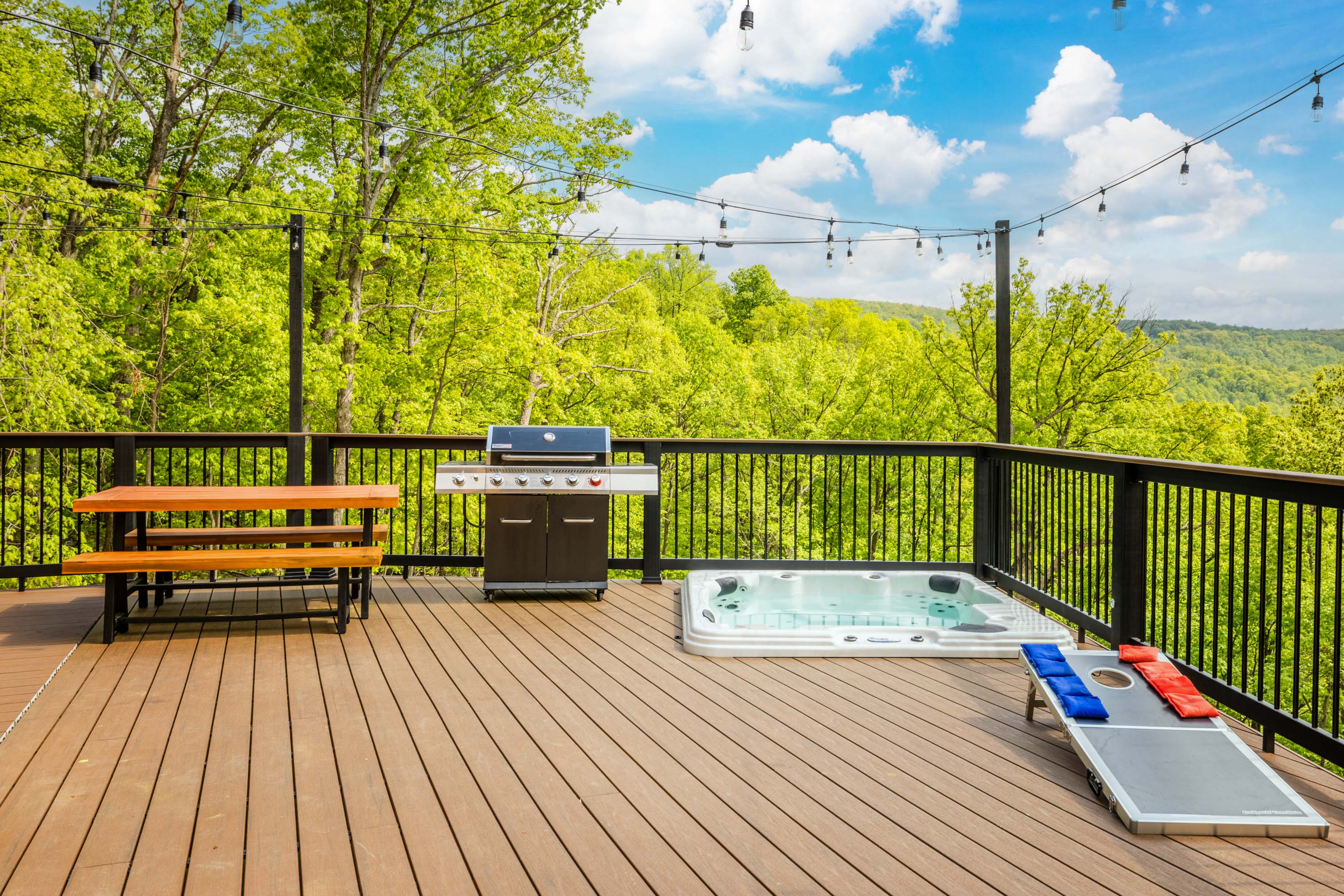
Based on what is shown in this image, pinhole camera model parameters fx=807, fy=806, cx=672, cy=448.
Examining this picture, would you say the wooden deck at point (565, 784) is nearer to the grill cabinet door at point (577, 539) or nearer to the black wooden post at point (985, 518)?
the grill cabinet door at point (577, 539)

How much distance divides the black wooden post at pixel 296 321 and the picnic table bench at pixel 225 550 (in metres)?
0.89

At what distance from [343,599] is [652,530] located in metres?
1.84

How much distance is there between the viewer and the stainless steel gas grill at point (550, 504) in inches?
174

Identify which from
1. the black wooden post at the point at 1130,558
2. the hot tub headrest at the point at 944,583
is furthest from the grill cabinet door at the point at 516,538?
the black wooden post at the point at 1130,558

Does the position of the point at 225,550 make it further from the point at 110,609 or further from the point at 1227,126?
the point at 1227,126

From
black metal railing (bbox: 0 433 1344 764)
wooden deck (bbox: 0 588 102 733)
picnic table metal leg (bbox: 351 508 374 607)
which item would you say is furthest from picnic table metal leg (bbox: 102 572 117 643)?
picnic table metal leg (bbox: 351 508 374 607)

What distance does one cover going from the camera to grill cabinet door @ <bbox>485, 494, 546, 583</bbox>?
176 inches

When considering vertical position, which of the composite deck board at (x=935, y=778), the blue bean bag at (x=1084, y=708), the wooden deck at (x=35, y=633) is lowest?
the composite deck board at (x=935, y=778)

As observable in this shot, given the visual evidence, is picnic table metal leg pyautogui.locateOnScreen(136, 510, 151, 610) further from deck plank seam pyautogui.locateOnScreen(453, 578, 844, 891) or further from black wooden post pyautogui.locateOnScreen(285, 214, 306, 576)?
deck plank seam pyautogui.locateOnScreen(453, 578, 844, 891)

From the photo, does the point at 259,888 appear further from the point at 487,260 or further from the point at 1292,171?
the point at 1292,171

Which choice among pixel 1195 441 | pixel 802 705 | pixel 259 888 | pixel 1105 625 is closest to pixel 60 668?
pixel 259 888

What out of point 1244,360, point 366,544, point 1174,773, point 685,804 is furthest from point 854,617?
point 1244,360

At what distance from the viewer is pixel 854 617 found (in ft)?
14.9

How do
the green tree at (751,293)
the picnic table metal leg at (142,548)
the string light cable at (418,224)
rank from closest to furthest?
the picnic table metal leg at (142,548)
the string light cable at (418,224)
the green tree at (751,293)
